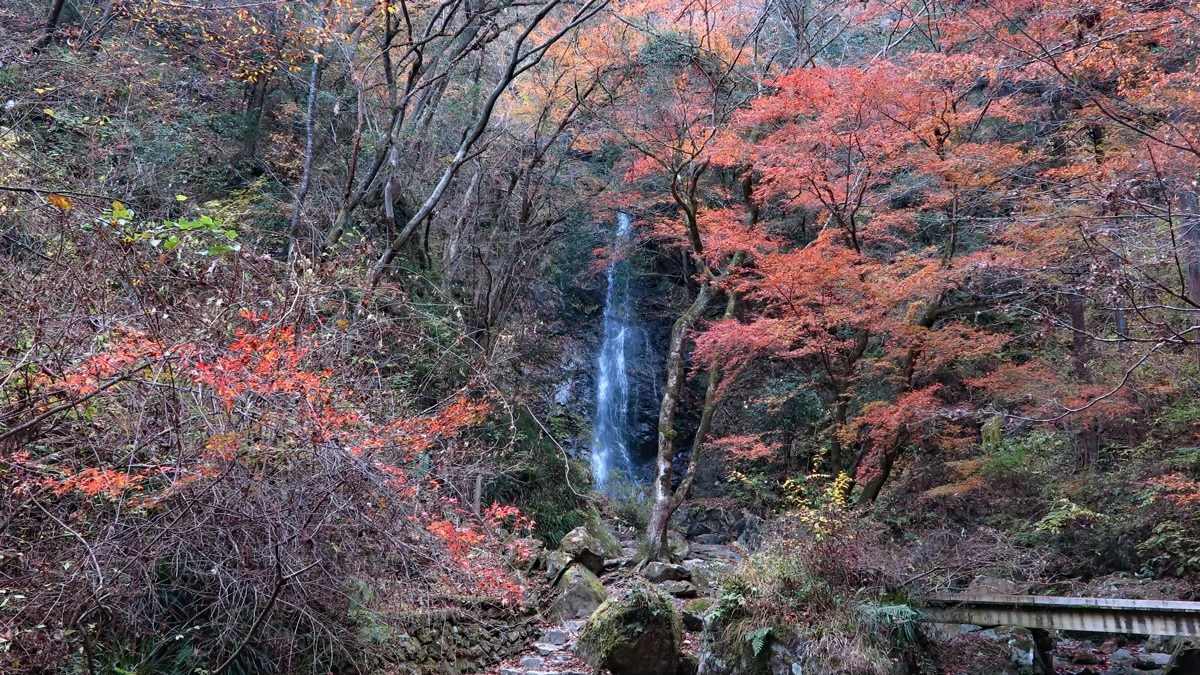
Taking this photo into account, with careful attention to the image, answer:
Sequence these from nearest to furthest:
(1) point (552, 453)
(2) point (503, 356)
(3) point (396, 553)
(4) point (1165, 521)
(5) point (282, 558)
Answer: (5) point (282, 558) < (3) point (396, 553) < (4) point (1165, 521) < (2) point (503, 356) < (1) point (552, 453)

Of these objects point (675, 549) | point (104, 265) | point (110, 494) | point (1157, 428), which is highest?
point (1157, 428)

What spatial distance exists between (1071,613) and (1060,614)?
0.30 feet

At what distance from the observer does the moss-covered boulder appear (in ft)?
21.2

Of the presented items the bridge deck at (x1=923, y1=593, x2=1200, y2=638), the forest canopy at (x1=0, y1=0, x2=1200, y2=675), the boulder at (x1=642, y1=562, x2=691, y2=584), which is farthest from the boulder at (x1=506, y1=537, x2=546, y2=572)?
the bridge deck at (x1=923, y1=593, x2=1200, y2=638)

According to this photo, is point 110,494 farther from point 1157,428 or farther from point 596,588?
point 1157,428

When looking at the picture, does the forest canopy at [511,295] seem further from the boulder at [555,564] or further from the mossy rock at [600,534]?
the boulder at [555,564]

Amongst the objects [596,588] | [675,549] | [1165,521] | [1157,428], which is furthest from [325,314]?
[1157,428]

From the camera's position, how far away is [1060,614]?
20.0ft

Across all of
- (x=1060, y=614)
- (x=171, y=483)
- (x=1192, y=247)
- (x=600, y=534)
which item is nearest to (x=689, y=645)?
(x=1060, y=614)

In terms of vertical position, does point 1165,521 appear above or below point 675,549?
above

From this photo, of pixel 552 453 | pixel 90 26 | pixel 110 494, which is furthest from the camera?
pixel 552 453

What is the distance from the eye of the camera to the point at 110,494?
3.51 metres

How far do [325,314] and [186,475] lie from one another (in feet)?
9.00

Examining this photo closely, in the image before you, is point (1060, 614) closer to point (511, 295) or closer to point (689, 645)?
point (689, 645)
